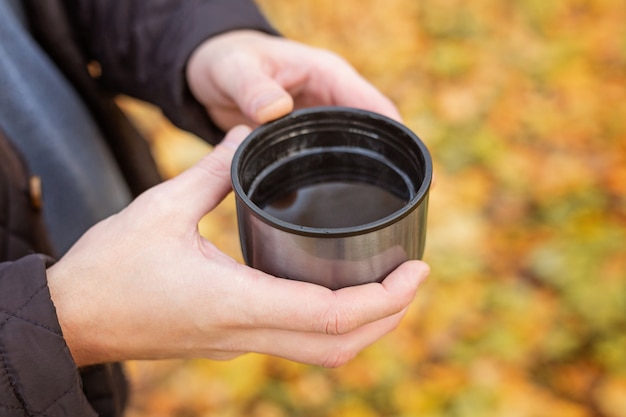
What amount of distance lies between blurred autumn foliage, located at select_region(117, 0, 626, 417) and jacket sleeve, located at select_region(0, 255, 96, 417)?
1.24m

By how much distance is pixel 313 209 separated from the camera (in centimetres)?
118

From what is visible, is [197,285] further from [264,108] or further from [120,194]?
[120,194]

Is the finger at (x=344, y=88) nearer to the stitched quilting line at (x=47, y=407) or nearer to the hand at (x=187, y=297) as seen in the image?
the hand at (x=187, y=297)

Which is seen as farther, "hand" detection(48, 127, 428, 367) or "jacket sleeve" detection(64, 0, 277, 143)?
"jacket sleeve" detection(64, 0, 277, 143)

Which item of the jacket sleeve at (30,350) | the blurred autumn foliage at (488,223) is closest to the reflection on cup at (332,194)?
the jacket sleeve at (30,350)

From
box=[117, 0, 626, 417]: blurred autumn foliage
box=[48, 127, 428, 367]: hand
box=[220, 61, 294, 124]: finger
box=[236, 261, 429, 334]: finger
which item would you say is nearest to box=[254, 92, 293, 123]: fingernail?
box=[220, 61, 294, 124]: finger

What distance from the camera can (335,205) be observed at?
119 centimetres

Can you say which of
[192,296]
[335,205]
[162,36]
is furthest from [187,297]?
[162,36]

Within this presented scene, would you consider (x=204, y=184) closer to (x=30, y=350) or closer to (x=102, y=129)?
(x=30, y=350)

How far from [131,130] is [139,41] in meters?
0.23

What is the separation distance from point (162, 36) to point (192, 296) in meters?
0.73

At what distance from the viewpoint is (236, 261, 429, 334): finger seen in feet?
3.33

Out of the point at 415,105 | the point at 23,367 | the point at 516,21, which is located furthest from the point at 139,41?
the point at 516,21

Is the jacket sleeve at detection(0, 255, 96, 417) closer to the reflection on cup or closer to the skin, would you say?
the skin
